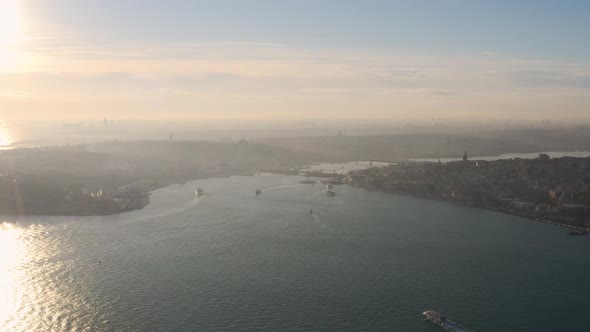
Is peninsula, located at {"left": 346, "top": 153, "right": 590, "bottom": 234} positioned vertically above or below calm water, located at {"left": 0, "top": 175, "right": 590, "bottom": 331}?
above

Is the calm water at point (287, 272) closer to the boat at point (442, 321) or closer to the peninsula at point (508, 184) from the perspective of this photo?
the boat at point (442, 321)

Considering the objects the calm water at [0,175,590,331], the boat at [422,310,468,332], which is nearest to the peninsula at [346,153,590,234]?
the calm water at [0,175,590,331]

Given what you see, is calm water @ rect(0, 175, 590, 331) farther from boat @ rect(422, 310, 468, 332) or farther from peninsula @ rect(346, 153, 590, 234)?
peninsula @ rect(346, 153, 590, 234)

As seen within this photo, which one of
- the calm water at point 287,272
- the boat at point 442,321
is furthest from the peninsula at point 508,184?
the boat at point 442,321

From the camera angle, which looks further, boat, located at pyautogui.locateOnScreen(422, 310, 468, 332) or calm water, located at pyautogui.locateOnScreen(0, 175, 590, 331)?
calm water, located at pyautogui.locateOnScreen(0, 175, 590, 331)

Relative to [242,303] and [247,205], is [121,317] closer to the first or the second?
[242,303]

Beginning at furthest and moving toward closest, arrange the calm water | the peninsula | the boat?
the peninsula
the calm water
the boat
